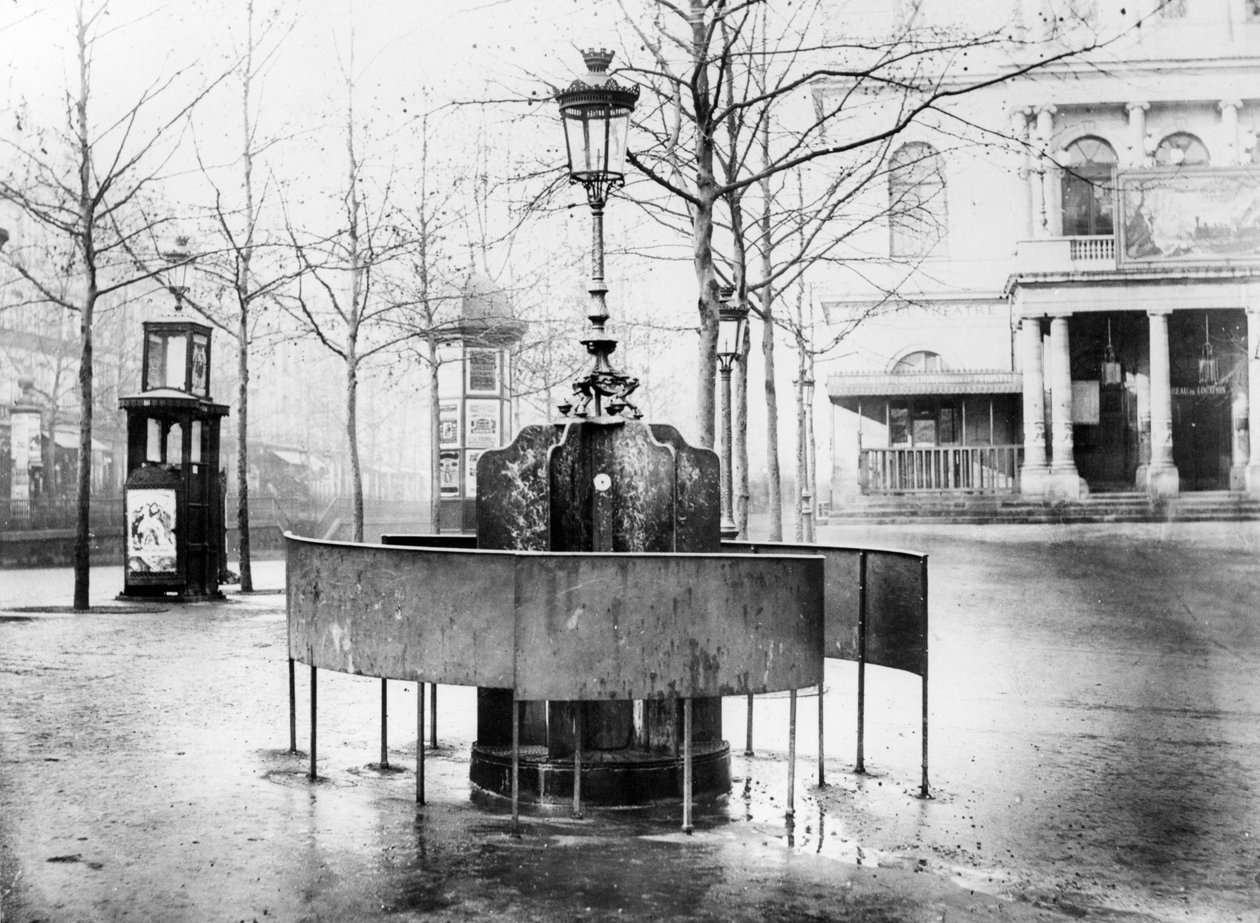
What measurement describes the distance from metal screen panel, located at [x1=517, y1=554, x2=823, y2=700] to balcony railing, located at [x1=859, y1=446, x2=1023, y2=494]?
14.3m

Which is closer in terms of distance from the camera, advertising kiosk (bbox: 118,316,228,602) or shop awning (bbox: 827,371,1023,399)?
advertising kiosk (bbox: 118,316,228,602)

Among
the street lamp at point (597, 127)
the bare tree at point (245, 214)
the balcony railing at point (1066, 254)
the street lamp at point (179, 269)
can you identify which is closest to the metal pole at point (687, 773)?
the street lamp at point (597, 127)

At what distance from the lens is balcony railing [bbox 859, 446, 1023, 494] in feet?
64.6

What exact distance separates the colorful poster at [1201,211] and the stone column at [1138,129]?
193 millimetres

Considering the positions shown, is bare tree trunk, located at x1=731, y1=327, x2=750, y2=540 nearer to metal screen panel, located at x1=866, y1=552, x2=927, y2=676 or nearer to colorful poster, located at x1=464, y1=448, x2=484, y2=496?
colorful poster, located at x1=464, y1=448, x2=484, y2=496

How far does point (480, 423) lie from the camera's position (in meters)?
24.5

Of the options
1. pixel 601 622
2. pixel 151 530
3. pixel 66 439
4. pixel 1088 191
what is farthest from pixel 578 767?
pixel 66 439

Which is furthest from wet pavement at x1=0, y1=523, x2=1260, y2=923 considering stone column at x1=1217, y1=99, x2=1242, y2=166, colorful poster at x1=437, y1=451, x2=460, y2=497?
colorful poster at x1=437, y1=451, x2=460, y2=497

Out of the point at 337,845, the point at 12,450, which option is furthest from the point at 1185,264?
the point at 12,450

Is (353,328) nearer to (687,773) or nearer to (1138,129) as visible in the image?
(1138,129)

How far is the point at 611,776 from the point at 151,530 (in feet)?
38.0

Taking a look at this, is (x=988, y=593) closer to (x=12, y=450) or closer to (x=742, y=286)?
(x=742, y=286)

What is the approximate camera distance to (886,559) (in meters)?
6.07

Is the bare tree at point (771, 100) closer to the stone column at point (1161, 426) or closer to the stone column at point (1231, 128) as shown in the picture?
the stone column at point (1231, 128)
